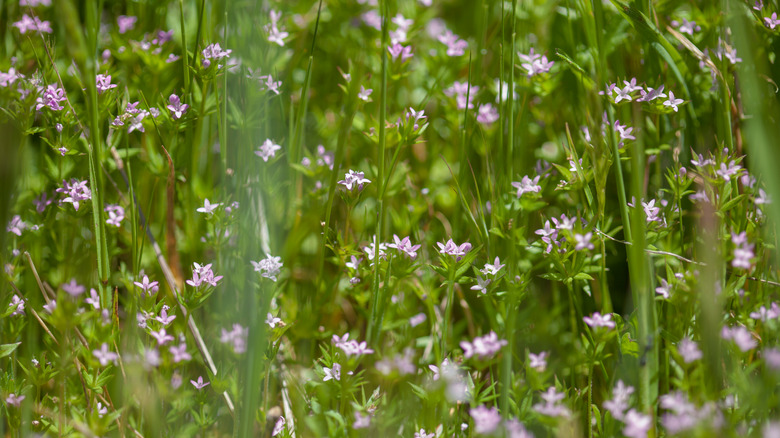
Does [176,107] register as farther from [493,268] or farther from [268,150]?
[493,268]

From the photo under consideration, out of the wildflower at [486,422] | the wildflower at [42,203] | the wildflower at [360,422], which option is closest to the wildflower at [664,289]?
the wildflower at [486,422]

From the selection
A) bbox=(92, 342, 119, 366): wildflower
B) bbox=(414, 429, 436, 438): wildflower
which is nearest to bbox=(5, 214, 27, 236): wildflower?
bbox=(92, 342, 119, 366): wildflower

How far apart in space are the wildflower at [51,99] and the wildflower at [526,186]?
1.39 meters

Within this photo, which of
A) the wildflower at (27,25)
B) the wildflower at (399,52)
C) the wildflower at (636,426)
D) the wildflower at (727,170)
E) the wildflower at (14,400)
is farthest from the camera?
Answer: the wildflower at (399,52)

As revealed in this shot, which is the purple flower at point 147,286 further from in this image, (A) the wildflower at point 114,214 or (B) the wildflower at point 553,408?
(B) the wildflower at point 553,408

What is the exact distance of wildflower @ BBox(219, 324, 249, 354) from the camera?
1590 millimetres

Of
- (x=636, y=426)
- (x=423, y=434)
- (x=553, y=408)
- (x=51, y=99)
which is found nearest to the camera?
(x=636, y=426)

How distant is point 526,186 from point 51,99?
1463 mm

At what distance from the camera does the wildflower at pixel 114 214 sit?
2.15m

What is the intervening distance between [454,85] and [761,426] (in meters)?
1.59

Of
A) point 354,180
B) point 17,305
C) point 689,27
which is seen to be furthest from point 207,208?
point 689,27

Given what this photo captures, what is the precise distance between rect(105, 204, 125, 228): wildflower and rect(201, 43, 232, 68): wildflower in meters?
0.55

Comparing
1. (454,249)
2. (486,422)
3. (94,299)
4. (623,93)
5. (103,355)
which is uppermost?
(623,93)

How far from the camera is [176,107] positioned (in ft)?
6.77
